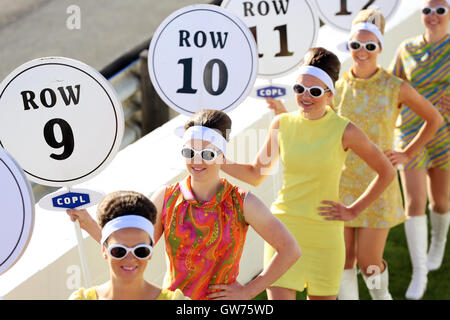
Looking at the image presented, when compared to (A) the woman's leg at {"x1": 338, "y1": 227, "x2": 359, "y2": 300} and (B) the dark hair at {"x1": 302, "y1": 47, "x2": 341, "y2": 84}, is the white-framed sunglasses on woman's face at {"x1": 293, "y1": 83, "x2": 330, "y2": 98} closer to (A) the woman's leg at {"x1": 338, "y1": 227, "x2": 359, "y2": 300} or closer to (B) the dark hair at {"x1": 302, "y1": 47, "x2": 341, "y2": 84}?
(B) the dark hair at {"x1": 302, "y1": 47, "x2": 341, "y2": 84}

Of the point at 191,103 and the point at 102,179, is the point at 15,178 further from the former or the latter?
the point at 102,179

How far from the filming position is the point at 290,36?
5.65 meters

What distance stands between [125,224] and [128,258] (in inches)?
4.6

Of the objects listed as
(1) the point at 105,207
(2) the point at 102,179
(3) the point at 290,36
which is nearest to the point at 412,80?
(3) the point at 290,36

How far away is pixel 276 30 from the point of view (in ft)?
18.4

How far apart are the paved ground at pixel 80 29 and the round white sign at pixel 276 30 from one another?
17.5ft

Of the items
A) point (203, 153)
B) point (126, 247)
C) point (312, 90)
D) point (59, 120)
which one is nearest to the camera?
point (126, 247)

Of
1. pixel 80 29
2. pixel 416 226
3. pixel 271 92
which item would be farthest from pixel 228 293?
pixel 80 29

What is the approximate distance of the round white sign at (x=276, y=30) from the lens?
18.4 feet

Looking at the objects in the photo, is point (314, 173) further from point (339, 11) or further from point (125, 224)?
point (339, 11)

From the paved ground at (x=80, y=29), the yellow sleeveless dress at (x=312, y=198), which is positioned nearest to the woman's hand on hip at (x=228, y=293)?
the yellow sleeveless dress at (x=312, y=198)

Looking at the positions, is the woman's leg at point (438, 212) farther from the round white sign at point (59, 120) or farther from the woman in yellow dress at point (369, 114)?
the round white sign at point (59, 120)

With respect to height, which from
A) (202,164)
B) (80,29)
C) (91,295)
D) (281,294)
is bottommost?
(91,295)

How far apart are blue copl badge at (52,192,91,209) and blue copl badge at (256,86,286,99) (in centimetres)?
150
